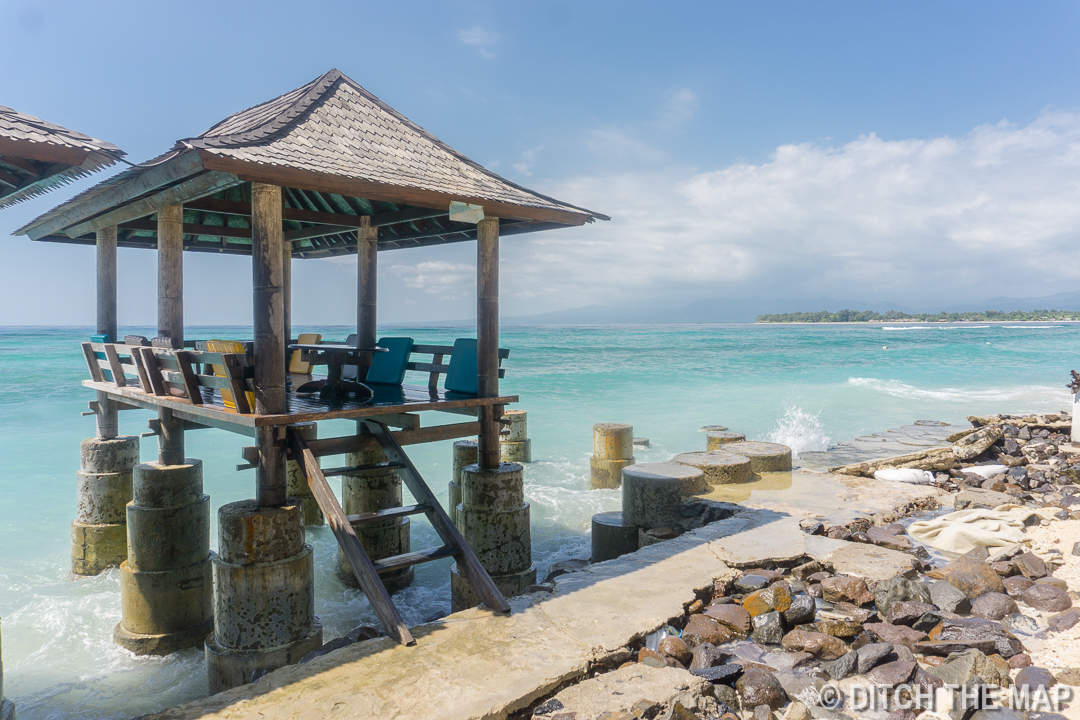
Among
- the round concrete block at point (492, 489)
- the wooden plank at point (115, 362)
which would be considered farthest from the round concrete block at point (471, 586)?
the wooden plank at point (115, 362)

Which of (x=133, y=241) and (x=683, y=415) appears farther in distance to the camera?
(x=683, y=415)

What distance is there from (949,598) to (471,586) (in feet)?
12.4

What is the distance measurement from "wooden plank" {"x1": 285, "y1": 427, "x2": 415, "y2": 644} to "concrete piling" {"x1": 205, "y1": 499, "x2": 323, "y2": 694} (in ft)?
1.11

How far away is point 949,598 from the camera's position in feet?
15.1

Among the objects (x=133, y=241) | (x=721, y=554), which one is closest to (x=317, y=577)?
(x=721, y=554)

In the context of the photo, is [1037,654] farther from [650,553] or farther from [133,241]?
[133,241]

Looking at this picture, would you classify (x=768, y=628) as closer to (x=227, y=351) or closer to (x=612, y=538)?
(x=612, y=538)

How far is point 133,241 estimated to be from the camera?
1004cm

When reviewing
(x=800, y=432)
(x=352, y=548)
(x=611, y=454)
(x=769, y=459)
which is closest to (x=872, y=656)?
(x=352, y=548)

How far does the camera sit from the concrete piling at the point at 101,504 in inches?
317

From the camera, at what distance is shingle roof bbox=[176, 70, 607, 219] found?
16.8ft

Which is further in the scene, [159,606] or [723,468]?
[723,468]

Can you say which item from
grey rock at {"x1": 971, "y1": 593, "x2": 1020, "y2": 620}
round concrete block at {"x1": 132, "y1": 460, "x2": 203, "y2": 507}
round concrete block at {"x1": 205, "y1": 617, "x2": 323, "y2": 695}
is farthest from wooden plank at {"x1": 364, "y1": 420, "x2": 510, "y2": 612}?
grey rock at {"x1": 971, "y1": 593, "x2": 1020, "y2": 620}

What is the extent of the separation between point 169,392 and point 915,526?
25.6ft
